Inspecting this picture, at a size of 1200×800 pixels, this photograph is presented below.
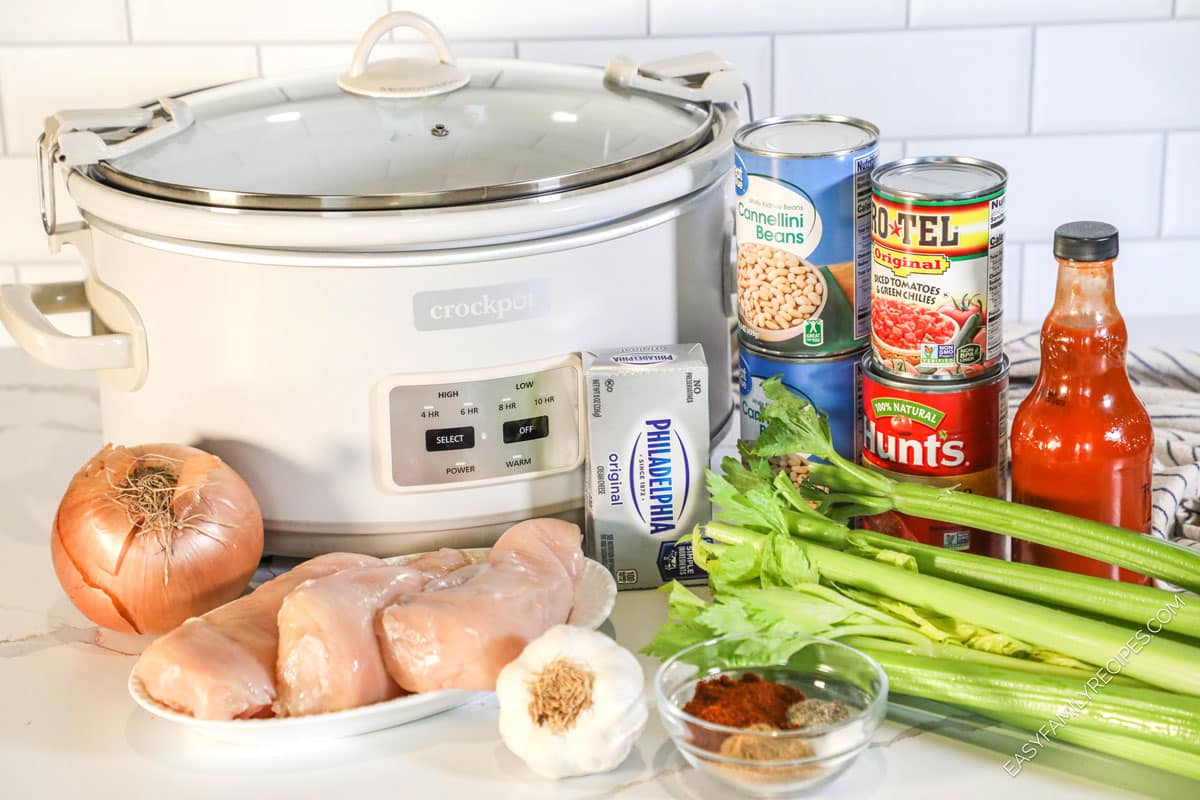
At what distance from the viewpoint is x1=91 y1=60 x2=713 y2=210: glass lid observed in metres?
A: 1.02

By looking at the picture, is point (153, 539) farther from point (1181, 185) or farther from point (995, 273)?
point (1181, 185)

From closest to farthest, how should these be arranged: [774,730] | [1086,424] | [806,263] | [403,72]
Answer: [774,730] → [1086,424] → [806,263] → [403,72]

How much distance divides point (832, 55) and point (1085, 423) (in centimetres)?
67

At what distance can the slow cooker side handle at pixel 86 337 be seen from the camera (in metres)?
1.08

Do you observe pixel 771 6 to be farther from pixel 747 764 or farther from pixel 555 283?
pixel 747 764

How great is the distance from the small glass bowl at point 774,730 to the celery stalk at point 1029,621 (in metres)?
0.06

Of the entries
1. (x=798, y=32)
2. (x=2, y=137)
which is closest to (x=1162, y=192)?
(x=798, y=32)

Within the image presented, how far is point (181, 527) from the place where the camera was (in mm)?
1000

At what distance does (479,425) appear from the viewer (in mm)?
1059

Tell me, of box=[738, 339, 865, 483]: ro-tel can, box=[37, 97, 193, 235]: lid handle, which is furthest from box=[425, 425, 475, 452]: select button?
box=[37, 97, 193, 235]: lid handle

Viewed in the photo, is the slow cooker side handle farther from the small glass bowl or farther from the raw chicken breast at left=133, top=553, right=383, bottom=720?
the small glass bowl

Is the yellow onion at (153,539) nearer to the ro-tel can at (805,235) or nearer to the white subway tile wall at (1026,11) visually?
the ro-tel can at (805,235)

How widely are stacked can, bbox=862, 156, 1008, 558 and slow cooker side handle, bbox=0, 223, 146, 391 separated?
570 mm

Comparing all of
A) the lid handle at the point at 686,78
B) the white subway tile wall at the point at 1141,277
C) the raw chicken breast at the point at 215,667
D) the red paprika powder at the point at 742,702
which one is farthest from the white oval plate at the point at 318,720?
the white subway tile wall at the point at 1141,277
